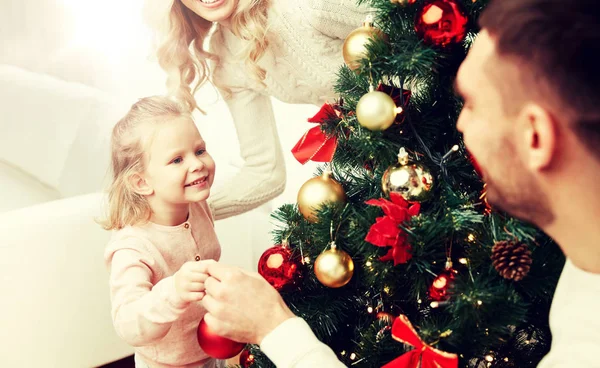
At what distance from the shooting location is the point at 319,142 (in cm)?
98

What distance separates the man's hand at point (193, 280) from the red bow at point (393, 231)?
9.5 inches

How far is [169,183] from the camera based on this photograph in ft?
3.36

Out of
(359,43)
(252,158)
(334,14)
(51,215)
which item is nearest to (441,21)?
(359,43)

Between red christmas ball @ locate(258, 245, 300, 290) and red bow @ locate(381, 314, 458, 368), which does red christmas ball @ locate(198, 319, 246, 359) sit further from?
red bow @ locate(381, 314, 458, 368)

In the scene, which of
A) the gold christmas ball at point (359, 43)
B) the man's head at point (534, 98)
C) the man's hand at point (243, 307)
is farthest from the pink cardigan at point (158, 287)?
the man's head at point (534, 98)

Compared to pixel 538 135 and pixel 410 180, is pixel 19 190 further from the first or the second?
pixel 538 135

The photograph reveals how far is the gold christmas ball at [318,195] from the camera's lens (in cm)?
89

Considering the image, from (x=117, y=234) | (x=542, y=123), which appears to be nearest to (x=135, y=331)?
(x=117, y=234)

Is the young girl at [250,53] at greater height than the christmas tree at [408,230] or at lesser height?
greater

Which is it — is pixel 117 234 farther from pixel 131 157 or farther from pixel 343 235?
pixel 343 235

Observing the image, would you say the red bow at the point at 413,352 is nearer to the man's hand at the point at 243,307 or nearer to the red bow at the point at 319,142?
the man's hand at the point at 243,307

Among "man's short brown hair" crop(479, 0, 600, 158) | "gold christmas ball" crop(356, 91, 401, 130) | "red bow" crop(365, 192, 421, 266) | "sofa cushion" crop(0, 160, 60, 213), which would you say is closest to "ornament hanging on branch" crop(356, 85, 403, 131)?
"gold christmas ball" crop(356, 91, 401, 130)

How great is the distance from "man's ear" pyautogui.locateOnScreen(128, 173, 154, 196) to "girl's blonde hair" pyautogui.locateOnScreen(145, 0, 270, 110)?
20 cm

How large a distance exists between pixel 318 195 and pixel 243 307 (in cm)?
21
